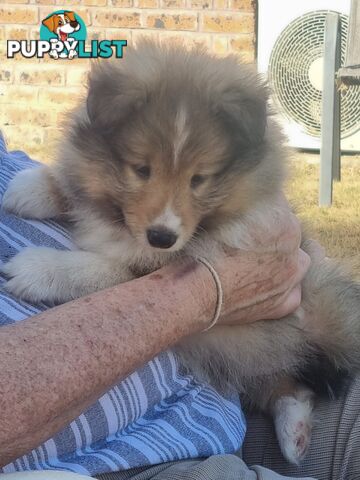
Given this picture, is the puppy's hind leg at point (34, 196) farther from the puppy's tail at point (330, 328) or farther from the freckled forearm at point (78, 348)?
the puppy's tail at point (330, 328)

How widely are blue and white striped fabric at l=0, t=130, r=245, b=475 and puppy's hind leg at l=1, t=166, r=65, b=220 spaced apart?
0.04 metres

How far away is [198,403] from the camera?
6.32 ft

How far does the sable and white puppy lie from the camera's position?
6.41 feet

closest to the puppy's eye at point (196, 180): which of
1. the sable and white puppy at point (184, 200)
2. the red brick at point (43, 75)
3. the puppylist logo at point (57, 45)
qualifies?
the sable and white puppy at point (184, 200)

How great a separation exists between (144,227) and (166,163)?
17 cm

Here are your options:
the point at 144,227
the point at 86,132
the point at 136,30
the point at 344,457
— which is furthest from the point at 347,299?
the point at 136,30

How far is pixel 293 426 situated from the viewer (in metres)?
2.07

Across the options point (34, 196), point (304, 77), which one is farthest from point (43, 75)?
point (34, 196)

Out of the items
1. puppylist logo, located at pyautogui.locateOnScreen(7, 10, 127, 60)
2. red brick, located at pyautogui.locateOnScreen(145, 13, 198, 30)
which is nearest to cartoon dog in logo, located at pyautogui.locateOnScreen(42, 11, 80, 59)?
puppylist logo, located at pyautogui.locateOnScreen(7, 10, 127, 60)

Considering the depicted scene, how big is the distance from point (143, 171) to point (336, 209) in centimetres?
331

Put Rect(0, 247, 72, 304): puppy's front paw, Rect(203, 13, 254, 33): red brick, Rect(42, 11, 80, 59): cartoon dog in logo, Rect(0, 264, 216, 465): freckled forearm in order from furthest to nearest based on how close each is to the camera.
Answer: Rect(42, 11, 80, 59): cartoon dog in logo < Rect(203, 13, 254, 33): red brick < Rect(0, 247, 72, 304): puppy's front paw < Rect(0, 264, 216, 465): freckled forearm

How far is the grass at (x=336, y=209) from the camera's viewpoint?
4.22m

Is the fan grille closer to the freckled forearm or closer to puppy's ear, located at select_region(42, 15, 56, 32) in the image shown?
puppy's ear, located at select_region(42, 15, 56, 32)

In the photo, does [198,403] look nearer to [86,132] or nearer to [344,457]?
[344,457]
